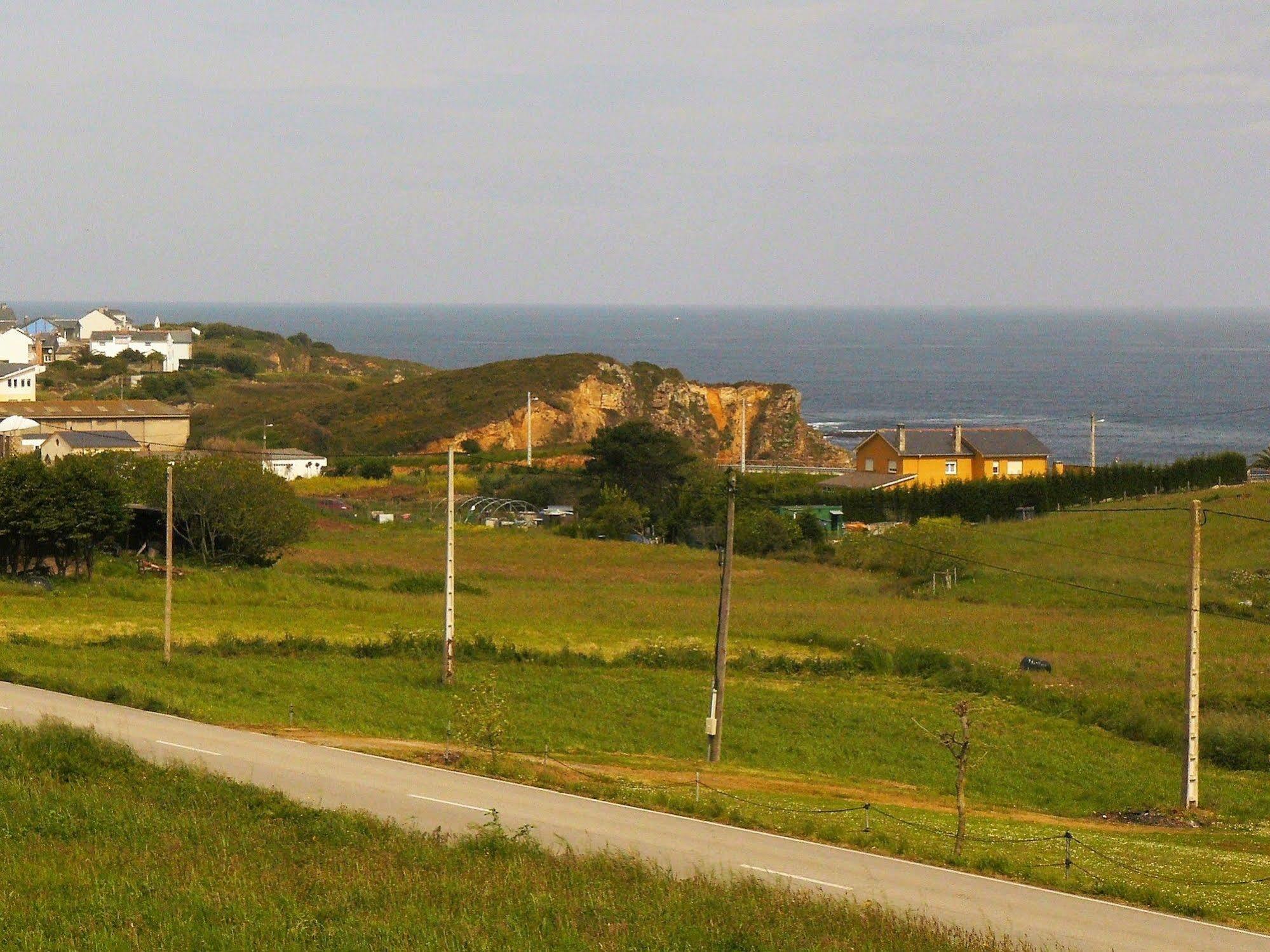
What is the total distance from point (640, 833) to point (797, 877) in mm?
2650

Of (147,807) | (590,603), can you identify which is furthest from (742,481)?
(147,807)

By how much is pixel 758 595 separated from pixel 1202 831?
27.4 metres

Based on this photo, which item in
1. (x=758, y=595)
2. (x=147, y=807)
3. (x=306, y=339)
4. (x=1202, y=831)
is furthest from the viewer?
(x=306, y=339)

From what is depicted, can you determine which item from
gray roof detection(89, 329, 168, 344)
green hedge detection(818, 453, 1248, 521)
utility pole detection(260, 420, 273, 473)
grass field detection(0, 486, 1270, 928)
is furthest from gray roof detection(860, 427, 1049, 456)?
gray roof detection(89, 329, 168, 344)

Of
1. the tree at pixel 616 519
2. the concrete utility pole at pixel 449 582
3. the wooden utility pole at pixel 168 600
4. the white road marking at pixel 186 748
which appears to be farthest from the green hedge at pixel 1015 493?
the white road marking at pixel 186 748

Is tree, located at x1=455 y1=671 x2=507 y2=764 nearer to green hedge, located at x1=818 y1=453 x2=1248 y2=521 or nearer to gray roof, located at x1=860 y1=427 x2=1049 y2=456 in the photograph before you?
green hedge, located at x1=818 y1=453 x2=1248 y2=521

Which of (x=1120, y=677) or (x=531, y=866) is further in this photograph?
(x=1120, y=677)

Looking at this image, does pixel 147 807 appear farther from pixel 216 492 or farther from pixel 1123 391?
pixel 1123 391

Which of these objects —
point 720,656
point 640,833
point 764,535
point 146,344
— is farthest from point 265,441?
point 640,833

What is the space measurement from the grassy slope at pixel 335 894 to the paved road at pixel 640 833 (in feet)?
4.12

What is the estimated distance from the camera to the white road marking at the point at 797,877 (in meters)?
15.7

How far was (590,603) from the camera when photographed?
150 feet

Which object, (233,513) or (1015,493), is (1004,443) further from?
(233,513)

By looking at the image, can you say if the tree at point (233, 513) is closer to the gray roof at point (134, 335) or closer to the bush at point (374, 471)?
the bush at point (374, 471)
